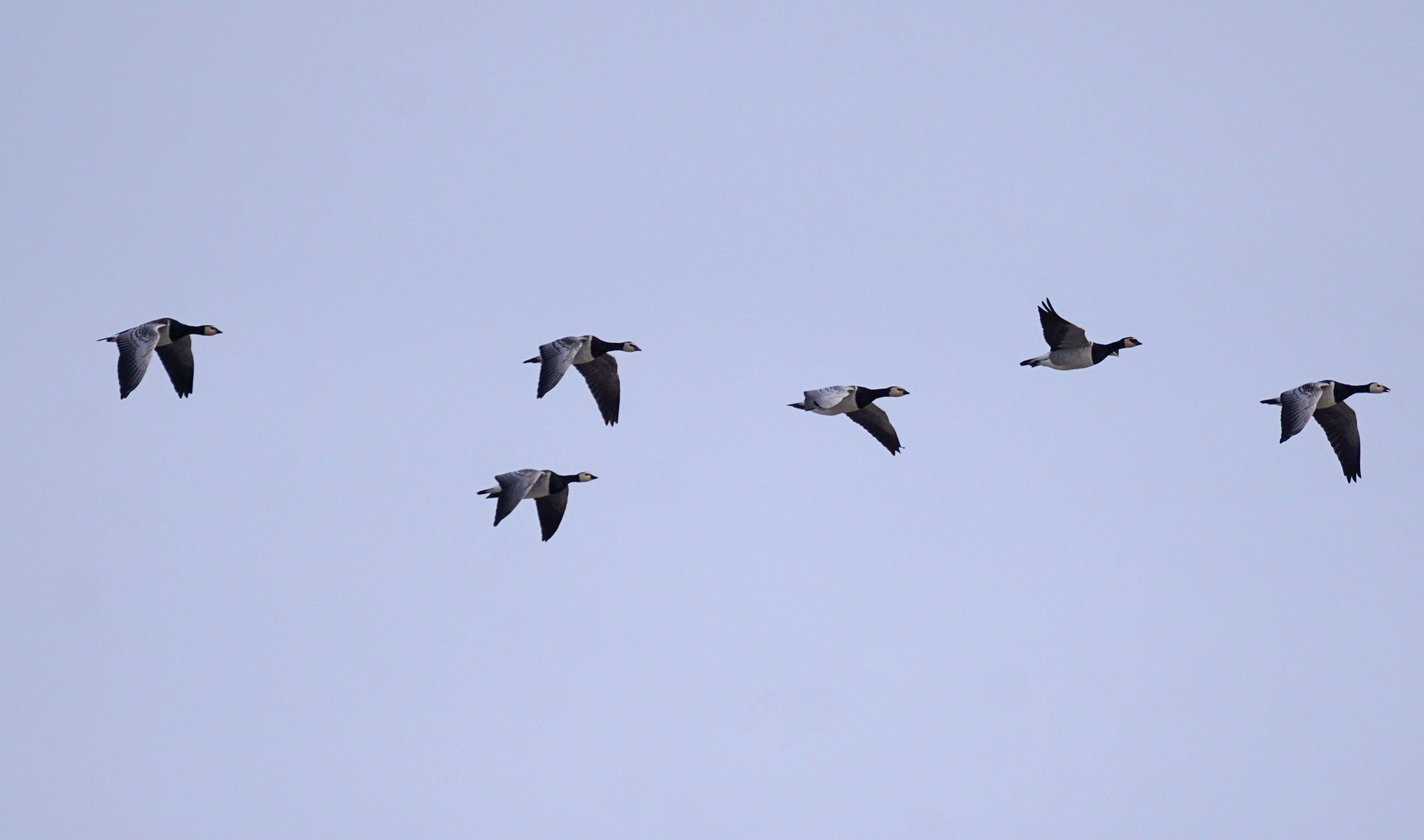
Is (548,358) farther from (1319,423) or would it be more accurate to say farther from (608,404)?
(1319,423)

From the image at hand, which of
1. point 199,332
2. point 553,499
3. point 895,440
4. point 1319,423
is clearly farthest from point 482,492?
point 1319,423

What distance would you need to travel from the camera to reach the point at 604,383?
109 feet

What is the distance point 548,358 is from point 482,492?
3.06 m

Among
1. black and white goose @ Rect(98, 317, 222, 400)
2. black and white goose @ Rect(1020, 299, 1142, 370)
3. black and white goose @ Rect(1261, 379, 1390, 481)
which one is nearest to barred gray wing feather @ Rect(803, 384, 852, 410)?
black and white goose @ Rect(1020, 299, 1142, 370)

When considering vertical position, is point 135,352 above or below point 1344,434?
above

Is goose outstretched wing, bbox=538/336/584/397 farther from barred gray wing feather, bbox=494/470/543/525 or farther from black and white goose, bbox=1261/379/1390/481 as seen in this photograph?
black and white goose, bbox=1261/379/1390/481

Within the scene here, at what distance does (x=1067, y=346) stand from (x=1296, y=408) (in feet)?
14.8

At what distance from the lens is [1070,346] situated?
3125 centimetres

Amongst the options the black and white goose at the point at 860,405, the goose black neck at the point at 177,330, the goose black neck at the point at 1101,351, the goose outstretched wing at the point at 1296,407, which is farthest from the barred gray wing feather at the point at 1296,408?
the goose black neck at the point at 177,330

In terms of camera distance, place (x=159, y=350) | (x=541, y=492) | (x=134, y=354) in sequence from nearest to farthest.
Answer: (x=134, y=354) < (x=159, y=350) < (x=541, y=492)

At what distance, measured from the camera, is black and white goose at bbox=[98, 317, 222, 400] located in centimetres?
2786

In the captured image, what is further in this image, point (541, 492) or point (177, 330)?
point (541, 492)

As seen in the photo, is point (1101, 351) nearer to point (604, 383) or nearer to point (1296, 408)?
point (1296, 408)

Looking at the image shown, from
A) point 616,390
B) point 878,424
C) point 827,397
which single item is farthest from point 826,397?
point 616,390
